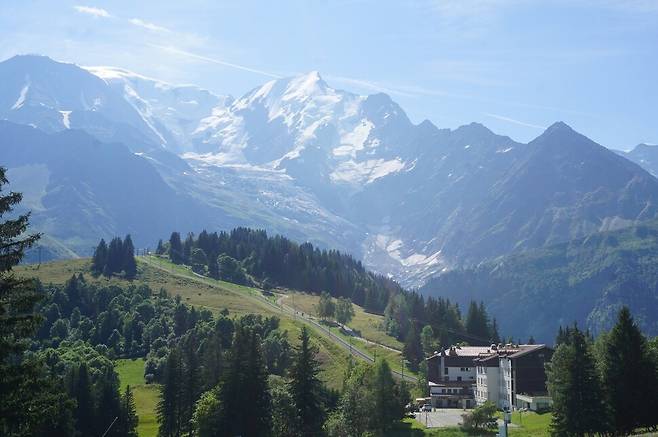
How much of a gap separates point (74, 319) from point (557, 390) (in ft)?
470

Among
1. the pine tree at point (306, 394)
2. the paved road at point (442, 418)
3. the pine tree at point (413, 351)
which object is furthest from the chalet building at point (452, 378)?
the pine tree at point (306, 394)

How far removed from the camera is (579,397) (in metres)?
66.1

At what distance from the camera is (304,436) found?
258ft

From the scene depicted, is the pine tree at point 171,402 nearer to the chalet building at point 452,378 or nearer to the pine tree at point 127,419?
the pine tree at point 127,419

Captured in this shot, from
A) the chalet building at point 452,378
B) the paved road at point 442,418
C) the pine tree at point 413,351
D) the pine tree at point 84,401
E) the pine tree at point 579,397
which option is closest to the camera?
the pine tree at point 579,397

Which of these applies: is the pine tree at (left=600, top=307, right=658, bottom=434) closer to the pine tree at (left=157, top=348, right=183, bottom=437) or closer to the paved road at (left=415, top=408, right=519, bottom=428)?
the paved road at (left=415, top=408, right=519, bottom=428)

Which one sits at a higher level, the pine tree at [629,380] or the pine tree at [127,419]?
the pine tree at [629,380]

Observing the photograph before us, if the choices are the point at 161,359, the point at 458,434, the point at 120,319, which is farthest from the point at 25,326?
the point at 120,319

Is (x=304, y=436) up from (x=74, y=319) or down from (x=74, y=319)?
down

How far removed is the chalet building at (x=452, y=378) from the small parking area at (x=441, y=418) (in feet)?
21.7

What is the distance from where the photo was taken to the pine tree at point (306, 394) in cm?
7888

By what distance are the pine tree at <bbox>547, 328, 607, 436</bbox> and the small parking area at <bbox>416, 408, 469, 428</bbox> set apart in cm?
3070

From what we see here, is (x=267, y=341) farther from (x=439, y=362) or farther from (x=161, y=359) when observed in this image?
(x=439, y=362)

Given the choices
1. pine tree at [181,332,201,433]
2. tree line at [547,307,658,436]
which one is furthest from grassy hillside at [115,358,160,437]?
tree line at [547,307,658,436]
